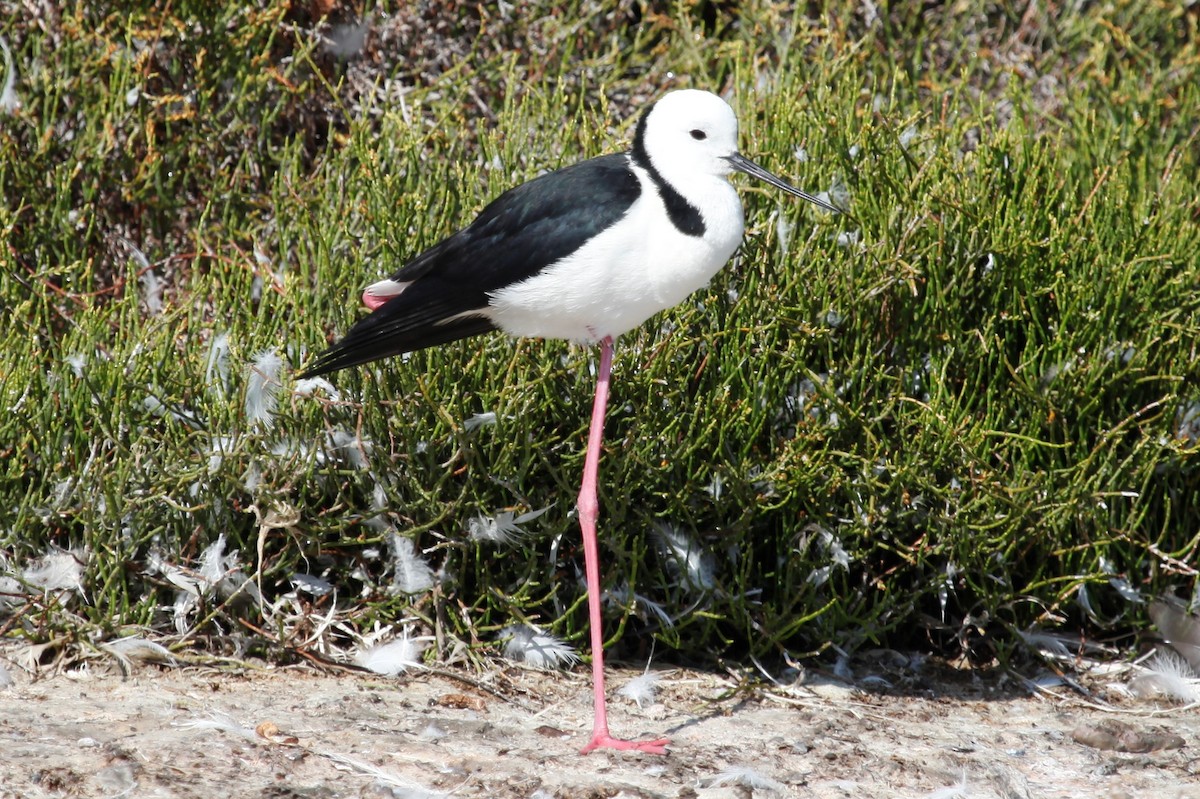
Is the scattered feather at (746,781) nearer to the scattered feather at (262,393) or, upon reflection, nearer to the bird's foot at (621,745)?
the bird's foot at (621,745)

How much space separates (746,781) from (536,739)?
19.6 inches

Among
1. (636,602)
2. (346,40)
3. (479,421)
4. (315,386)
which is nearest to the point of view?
(479,421)

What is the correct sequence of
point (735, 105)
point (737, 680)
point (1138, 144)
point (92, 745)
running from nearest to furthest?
point (92, 745) → point (737, 680) → point (735, 105) → point (1138, 144)

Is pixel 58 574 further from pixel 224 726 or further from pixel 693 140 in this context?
pixel 693 140

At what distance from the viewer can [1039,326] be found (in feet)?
12.1

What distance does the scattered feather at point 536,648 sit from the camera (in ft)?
11.6

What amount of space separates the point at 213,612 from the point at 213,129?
2134 mm

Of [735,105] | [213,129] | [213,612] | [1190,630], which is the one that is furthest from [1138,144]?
[213,612]

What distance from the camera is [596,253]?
2.93 metres

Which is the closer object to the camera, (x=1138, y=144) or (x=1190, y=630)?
(x=1190, y=630)

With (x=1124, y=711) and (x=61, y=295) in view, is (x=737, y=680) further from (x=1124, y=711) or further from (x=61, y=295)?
(x=61, y=295)

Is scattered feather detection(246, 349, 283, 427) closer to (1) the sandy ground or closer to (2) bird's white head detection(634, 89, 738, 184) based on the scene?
(1) the sandy ground

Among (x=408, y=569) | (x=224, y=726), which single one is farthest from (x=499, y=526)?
(x=224, y=726)

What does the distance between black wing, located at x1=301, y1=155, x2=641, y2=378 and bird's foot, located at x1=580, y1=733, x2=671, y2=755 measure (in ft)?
3.12
